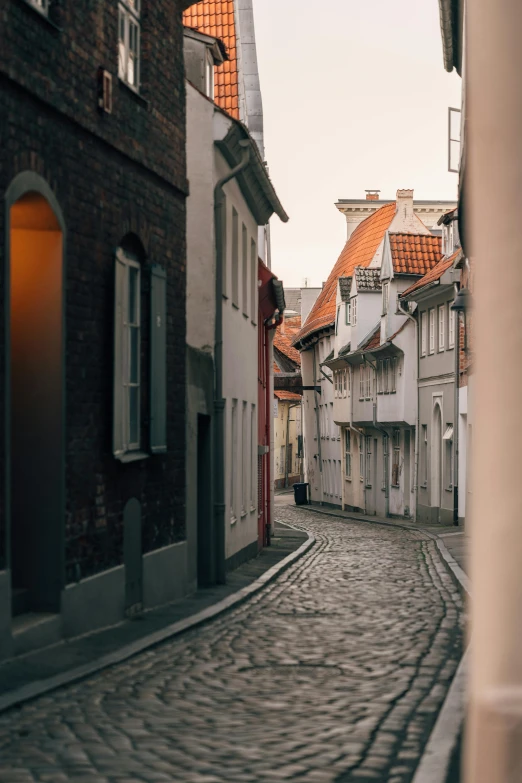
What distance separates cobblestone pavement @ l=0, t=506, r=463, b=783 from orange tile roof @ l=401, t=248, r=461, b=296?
2529 centimetres

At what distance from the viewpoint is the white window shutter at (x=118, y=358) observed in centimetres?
1216

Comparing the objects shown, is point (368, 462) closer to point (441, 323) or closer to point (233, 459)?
point (441, 323)

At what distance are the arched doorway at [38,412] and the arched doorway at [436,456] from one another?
95.7 ft

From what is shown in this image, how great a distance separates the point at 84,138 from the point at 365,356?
119 ft

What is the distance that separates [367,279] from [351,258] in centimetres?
1274

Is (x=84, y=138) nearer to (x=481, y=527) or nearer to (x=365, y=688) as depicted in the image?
(x=365, y=688)

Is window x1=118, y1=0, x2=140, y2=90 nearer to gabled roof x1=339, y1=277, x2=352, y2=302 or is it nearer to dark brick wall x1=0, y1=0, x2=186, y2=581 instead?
dark brick wall x1=0, y1=0, x2=186, y2=581

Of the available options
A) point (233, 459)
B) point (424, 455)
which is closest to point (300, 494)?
point (424, 455)

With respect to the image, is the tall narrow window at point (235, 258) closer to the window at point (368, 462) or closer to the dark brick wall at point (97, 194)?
the dark brick wall at point (97, 194)

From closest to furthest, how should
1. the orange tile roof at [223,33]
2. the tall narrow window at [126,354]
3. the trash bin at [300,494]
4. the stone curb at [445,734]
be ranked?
the stone curb at [445,734] < the tall narrow window at [126,354] < the orange tile roof at [223,33] < the trash bin at [300,494]

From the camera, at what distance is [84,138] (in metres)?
11.6

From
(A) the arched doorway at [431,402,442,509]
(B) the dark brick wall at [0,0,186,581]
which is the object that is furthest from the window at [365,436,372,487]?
(B) the dark brick wall at [0,0,186,581]

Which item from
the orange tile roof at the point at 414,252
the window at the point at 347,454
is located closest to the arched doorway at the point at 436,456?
the orange tile roof at the point at 414,252

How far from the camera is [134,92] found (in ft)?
43.3
